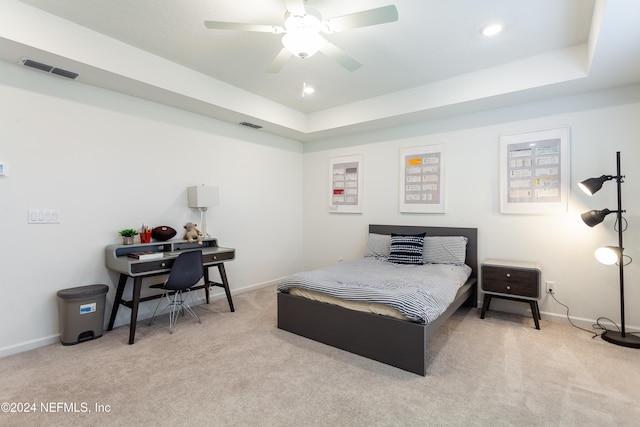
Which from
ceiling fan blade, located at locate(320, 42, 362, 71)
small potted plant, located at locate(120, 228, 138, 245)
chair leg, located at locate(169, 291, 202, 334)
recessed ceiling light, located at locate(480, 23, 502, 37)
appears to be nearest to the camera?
ceiling fan blade, located at locate(320, 42, 362, 71)

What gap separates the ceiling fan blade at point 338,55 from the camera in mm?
2303

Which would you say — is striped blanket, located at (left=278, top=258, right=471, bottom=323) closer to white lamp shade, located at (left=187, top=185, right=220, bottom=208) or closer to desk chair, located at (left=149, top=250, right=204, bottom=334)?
desk chair, located at (left=149, top=250, right=204, bottom=334)

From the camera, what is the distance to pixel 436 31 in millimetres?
2648

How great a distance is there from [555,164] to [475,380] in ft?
8.28

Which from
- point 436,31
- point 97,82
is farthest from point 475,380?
A: point 97,82

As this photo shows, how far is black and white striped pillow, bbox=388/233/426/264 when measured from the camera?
382 centimetres

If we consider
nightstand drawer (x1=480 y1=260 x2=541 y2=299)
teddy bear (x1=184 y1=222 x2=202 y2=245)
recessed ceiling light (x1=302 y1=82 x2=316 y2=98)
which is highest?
recessed ceiling light (x1=302 y1=82 x2=316 y2=98)

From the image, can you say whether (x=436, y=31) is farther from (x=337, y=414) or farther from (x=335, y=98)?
→ (x=337, y=414)

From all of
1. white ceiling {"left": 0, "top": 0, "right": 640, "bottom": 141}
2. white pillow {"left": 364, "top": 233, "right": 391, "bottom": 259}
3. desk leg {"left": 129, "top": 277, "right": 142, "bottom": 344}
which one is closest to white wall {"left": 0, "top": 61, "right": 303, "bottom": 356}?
white ceiling {"left": 0, "top": 0, "right": 640, "bottom": 141}

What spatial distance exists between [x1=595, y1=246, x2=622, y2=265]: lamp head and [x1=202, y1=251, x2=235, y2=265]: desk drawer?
3796mm

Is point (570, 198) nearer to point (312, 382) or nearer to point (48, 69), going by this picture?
point (312, 382)

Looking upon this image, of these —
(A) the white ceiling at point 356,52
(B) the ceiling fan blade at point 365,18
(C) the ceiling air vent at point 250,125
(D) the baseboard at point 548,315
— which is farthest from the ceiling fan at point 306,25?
(D) the baseboard at point 548,315

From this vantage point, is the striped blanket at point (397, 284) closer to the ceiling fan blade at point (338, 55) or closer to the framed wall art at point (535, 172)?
the framed wall art at point (535, 172)

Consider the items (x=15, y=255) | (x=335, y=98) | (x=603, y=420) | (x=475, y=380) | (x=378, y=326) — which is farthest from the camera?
(x=335, y=98)
